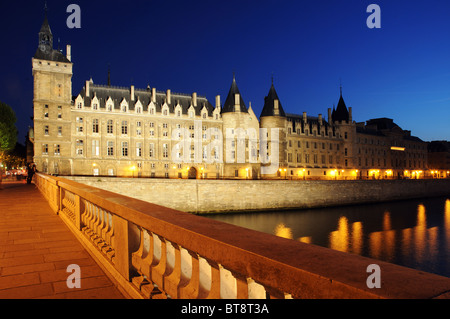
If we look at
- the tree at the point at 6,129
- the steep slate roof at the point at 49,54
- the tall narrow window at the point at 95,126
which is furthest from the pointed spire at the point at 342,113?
the tree at the point at 6,129

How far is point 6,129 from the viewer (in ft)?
142

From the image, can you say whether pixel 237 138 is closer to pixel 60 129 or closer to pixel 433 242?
pixel 60 129

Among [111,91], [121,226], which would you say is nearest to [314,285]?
[121,226]

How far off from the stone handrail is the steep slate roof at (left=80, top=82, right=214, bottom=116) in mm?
50170

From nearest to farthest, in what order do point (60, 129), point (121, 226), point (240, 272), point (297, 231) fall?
point (240, 272) < point (121, 226) < point (297, 231) < point (60, 129)

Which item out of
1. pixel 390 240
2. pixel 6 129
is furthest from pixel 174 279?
pixel 6 129

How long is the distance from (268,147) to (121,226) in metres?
57.2

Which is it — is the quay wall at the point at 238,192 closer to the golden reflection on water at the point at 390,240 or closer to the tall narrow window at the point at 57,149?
the golden reflection on water at the point at 390,240

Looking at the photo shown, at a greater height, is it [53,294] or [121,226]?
[121,226]

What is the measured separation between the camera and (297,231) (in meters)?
29.1

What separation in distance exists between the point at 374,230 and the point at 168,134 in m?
33.7

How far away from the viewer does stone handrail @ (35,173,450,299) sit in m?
1.44

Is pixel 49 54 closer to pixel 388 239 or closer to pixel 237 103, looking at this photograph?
pixel 237 103

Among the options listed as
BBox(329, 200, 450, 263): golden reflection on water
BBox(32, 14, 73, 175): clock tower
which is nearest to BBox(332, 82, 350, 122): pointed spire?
BBox(329, 200, 450, 263): golden reflection on water
